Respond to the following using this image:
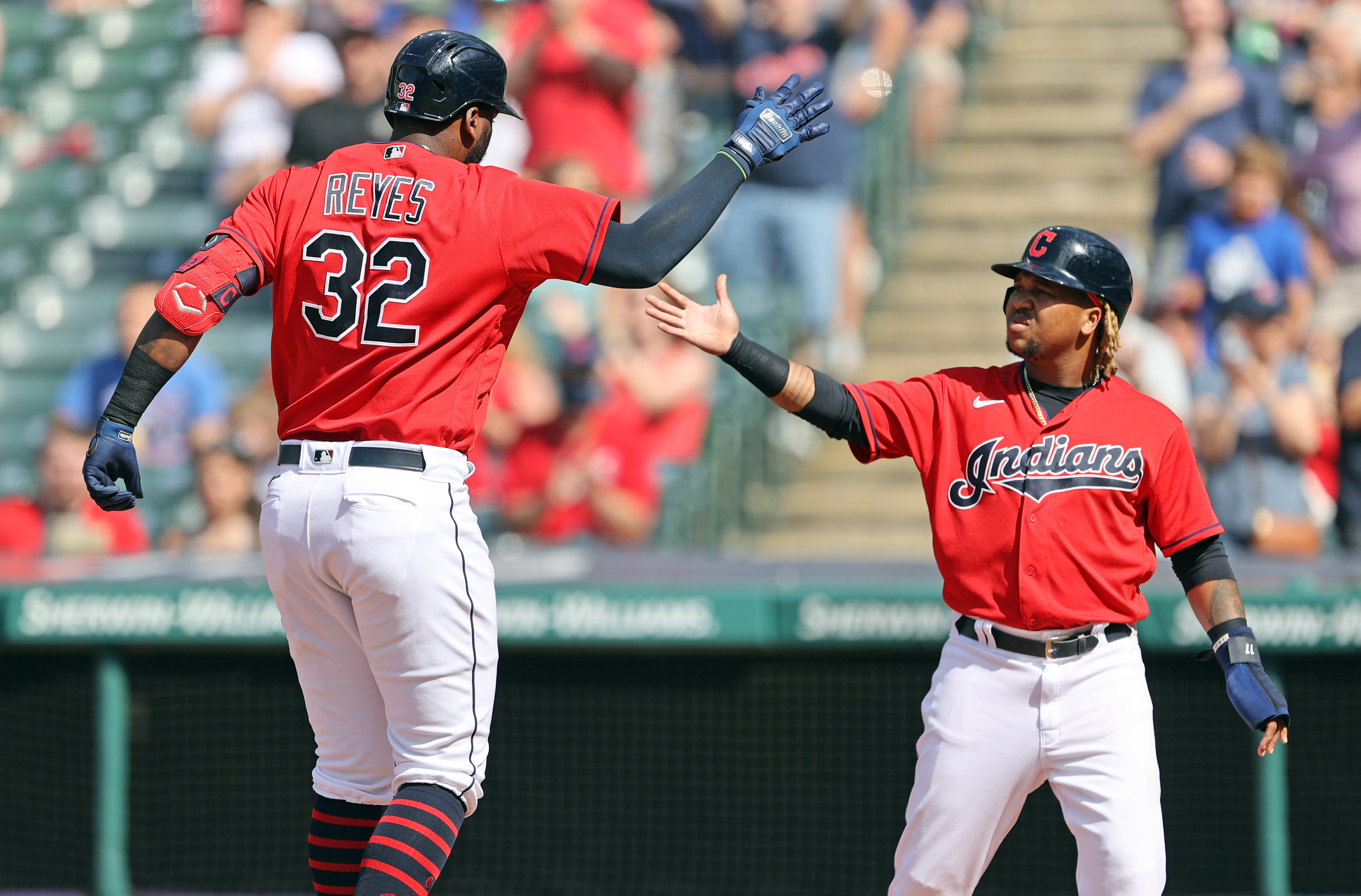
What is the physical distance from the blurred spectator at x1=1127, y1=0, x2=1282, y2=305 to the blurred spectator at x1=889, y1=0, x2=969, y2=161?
1125 millimetres

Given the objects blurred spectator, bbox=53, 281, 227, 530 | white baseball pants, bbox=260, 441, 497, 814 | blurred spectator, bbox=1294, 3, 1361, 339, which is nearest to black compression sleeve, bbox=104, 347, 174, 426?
white baseball pants, bbox=260, 441, 497, 814

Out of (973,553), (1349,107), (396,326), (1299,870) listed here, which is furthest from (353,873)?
(1349,107)

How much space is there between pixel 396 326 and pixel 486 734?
2.61ft

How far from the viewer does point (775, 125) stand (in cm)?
300

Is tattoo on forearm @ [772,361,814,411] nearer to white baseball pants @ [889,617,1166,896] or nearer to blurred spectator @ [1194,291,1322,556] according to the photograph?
white baseball pants @ [889,617,1166,896]

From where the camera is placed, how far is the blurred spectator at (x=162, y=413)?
6.59 m

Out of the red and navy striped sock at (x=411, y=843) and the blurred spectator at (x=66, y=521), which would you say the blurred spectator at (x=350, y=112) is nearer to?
the blurred spectator at (x=66, y=521)

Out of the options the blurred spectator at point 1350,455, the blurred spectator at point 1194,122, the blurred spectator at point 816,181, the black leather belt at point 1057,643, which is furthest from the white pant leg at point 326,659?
the blurred spectator at point 1194,122

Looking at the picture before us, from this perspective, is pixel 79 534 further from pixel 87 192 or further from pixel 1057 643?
pixel 1057 643

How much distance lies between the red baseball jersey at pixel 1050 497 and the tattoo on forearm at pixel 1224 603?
0.11 meters

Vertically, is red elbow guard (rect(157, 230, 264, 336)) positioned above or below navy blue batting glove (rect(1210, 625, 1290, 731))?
above

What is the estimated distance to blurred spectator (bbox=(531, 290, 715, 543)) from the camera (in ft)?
19.6

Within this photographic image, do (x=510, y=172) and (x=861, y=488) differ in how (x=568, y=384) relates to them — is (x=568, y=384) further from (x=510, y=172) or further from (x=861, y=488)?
(x=510, y=172)

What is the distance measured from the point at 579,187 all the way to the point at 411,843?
3176mm
